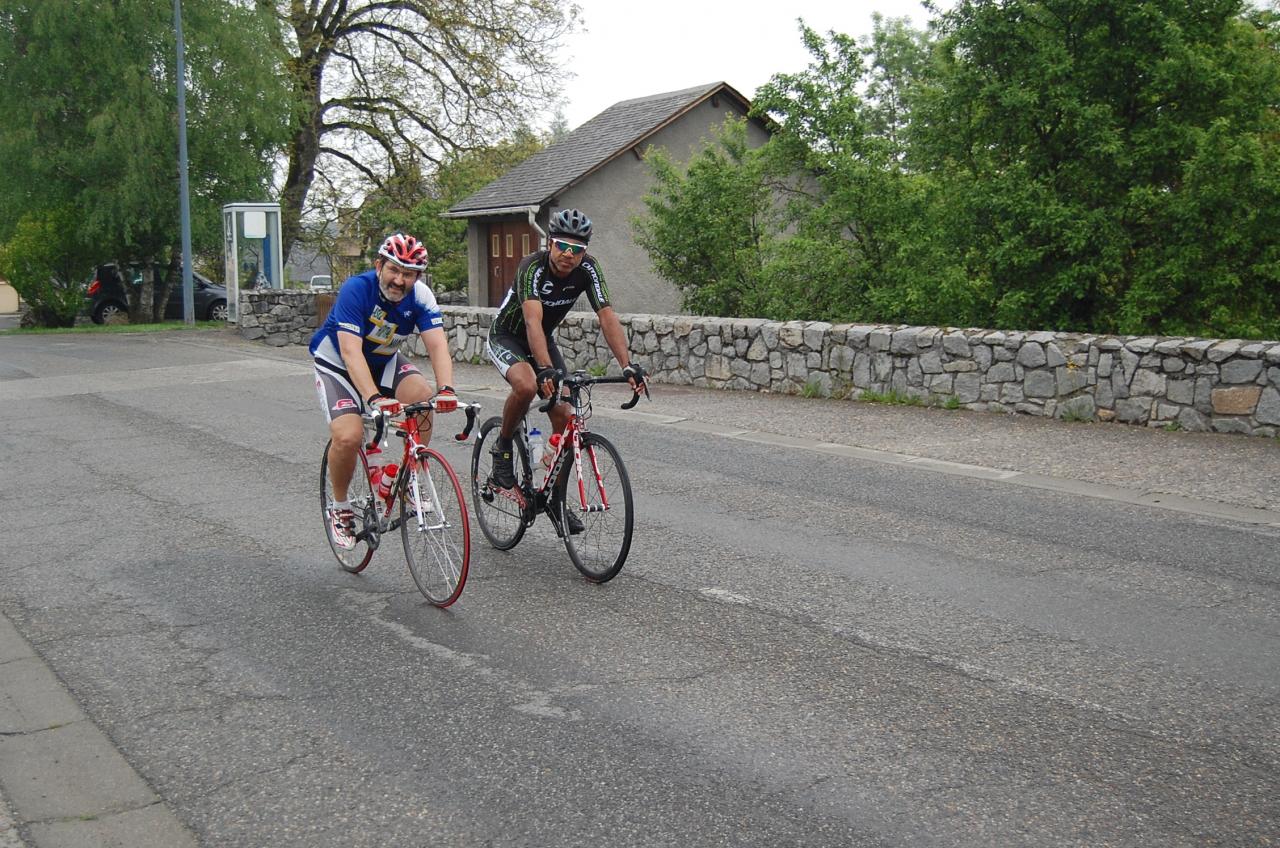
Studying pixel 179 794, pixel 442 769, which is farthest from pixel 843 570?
pixel 179 794

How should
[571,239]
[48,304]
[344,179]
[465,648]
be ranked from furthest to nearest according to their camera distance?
[344,179]
[48,304]
[571,239]
[465,648]

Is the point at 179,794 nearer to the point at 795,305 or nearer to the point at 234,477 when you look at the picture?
the point at 234,477

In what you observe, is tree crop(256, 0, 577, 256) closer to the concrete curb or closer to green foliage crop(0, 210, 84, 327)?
green foliage crop(0, 210, 84, 327)

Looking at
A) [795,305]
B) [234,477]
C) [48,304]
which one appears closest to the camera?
[234,477]

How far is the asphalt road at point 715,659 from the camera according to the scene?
3.98 m

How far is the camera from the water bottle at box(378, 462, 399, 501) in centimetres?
640

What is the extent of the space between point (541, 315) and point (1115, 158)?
8655mm

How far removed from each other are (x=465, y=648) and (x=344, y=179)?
3458cm

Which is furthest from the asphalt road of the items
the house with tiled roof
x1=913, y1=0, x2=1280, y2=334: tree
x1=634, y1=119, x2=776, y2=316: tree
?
the house with tiled roof

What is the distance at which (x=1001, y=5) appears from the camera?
13859 millimetres

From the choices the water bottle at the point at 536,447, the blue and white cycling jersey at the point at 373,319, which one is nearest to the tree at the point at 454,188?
the water bottle at the point at 536,447

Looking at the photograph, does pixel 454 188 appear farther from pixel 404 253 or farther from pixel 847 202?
pixel 404 253

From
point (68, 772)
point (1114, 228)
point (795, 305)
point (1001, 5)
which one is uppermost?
point (1001, 5)

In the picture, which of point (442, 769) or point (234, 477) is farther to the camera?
point (234, 477)
